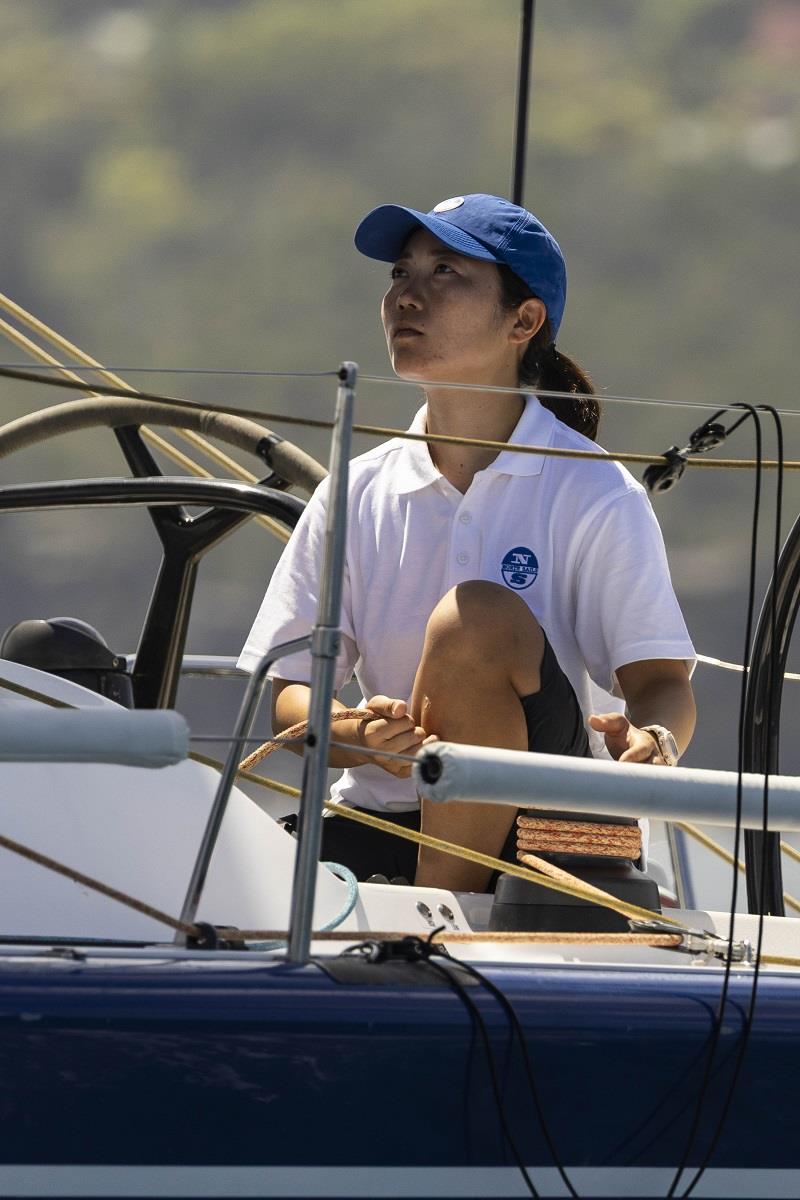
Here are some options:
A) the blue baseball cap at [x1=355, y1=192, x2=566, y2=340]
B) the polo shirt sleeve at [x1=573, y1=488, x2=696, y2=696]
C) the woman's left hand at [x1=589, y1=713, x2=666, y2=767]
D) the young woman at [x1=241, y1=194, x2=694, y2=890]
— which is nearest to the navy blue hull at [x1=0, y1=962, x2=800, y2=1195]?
the woman's left hand at [x1=589, y1=713, x2=666, y2=767]

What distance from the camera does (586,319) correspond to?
5398 millimetres

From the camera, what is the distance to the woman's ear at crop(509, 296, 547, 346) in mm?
1772

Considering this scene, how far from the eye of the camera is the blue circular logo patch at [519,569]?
1617 millimetres

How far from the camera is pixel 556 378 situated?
6.06 ft

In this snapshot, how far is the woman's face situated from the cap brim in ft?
0.06

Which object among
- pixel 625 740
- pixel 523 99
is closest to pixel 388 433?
pixel 625 740

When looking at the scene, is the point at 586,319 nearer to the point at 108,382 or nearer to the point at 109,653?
the point at 108,382

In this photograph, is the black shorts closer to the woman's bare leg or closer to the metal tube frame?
the woman's bare leg

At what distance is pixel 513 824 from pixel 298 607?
38cm

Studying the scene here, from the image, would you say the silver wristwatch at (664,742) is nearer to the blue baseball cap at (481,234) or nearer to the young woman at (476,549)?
the young woman at (476,549)

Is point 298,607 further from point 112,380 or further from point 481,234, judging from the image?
point 112,380

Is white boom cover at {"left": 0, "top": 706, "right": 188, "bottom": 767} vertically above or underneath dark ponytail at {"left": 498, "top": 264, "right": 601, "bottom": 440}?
underneath

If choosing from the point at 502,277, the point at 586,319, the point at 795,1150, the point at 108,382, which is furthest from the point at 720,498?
the point at 795,1150

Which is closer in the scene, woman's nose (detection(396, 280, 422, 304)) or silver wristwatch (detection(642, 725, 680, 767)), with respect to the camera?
silver wristwatch (detection(642, 725, 680, 767))
